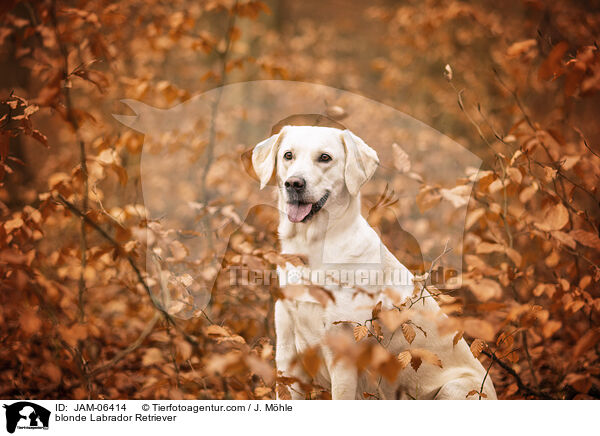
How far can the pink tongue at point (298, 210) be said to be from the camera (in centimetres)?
160

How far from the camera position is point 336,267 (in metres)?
1.73

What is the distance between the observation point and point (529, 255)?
8.32 ft

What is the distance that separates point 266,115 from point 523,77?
5.53 feet

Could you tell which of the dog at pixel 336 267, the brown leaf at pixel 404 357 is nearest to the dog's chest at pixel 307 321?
the dog at pixel 336 267

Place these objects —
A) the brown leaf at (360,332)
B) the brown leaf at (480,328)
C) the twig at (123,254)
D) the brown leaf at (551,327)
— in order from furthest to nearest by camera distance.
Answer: the twig at (123,254) → the brown leaf at (551,327) → the brown leaf at (360,332) → the brown leaf at (480,328)

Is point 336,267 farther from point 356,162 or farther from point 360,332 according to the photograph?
point 356,162

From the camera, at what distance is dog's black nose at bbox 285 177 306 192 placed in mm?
1539

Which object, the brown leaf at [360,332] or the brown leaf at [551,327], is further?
the brown leaf at [551,327]

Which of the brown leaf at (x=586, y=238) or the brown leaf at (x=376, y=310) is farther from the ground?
the brown leaf at (x=586, y=238)
